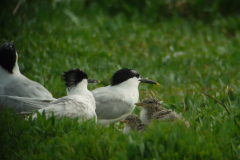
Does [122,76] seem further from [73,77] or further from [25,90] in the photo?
[25,90]

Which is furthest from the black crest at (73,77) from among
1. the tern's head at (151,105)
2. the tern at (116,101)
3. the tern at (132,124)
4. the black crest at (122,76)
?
the tern's head at (151,105)

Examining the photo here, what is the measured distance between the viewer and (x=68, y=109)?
3.77 metres

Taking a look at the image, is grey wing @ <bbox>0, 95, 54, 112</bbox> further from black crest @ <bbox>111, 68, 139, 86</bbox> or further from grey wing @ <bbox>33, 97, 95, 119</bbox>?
black crest @ <bbox>111, 68, 139, 86</bbox>

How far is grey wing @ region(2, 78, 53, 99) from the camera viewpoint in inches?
171

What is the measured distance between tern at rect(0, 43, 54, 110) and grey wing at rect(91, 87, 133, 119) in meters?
0.74

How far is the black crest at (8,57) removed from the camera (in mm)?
4861

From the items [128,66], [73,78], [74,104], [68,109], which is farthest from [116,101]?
[128,66]

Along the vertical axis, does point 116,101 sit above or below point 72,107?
above

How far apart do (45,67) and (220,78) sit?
3.73m

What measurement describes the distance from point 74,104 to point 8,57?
1781mm

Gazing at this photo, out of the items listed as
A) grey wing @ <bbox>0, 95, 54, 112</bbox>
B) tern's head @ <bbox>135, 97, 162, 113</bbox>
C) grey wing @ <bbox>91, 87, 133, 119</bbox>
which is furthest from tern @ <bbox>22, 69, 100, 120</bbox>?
tern's head @ <bbox>135, 97, 162, 113</bbox>

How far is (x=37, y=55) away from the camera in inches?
267

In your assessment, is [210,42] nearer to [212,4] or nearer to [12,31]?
→ [212,4]

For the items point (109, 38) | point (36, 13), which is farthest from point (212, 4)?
point (36, 13)
